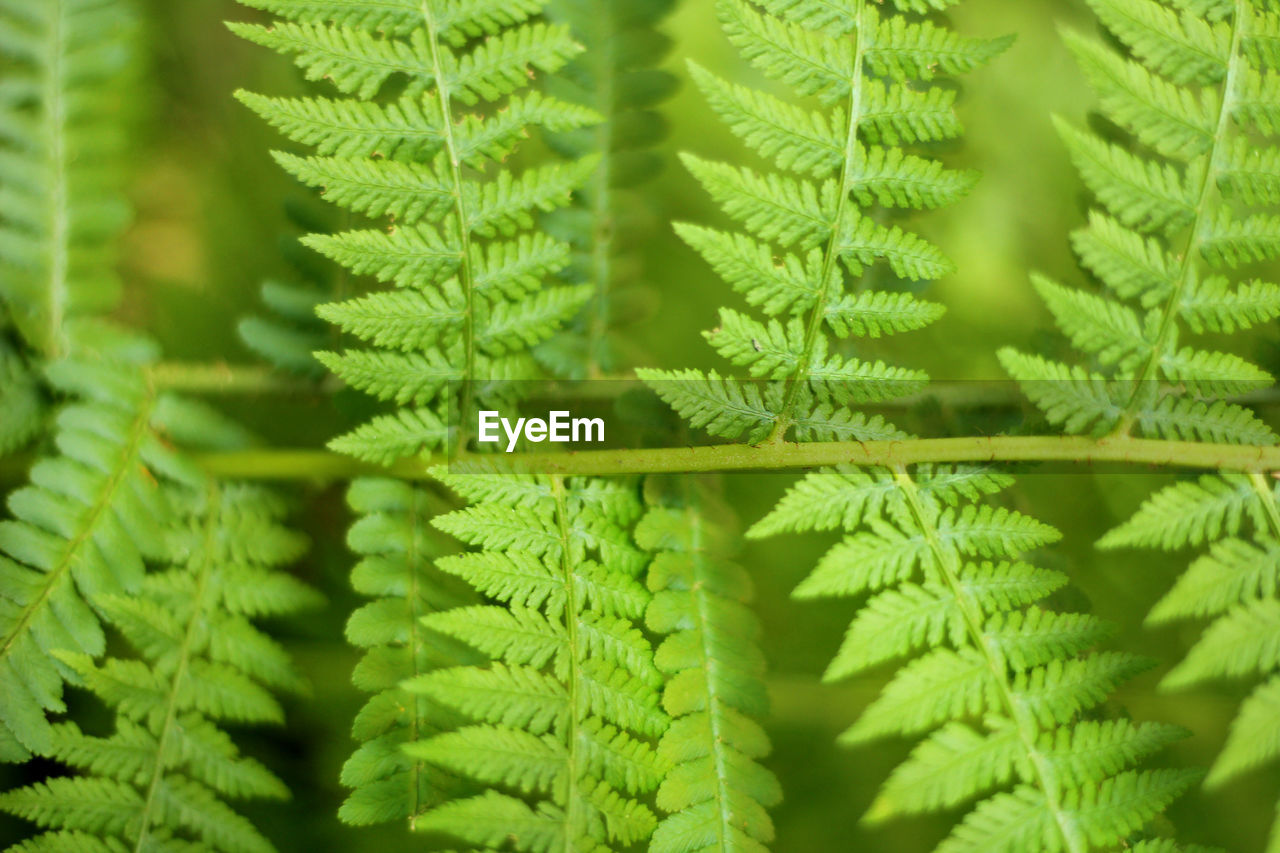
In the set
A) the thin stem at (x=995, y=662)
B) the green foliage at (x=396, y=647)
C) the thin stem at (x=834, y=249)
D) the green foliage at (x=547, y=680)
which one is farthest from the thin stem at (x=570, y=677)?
the thin stem at (x=995, y=662)

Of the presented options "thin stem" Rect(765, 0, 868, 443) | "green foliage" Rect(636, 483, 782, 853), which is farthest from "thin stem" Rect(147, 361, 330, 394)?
"thin stem" Rect(765, 0, 868, 443)

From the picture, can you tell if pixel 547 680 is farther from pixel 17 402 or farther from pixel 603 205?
pixel 17 402

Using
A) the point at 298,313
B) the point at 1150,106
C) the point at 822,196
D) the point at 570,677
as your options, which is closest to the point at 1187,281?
the point at 1150,106

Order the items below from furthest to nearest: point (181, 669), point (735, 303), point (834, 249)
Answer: point (735, 303) < point (181, 669) < point (834, 249)

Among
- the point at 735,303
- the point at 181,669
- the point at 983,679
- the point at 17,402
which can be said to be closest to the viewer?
the point at 983,679

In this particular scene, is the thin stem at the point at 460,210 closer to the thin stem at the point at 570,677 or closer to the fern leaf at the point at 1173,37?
the thin stem at the point at 570,677

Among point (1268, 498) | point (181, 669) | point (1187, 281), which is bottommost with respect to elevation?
point (181, 669)

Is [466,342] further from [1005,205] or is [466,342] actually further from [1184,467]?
[1005,205]
